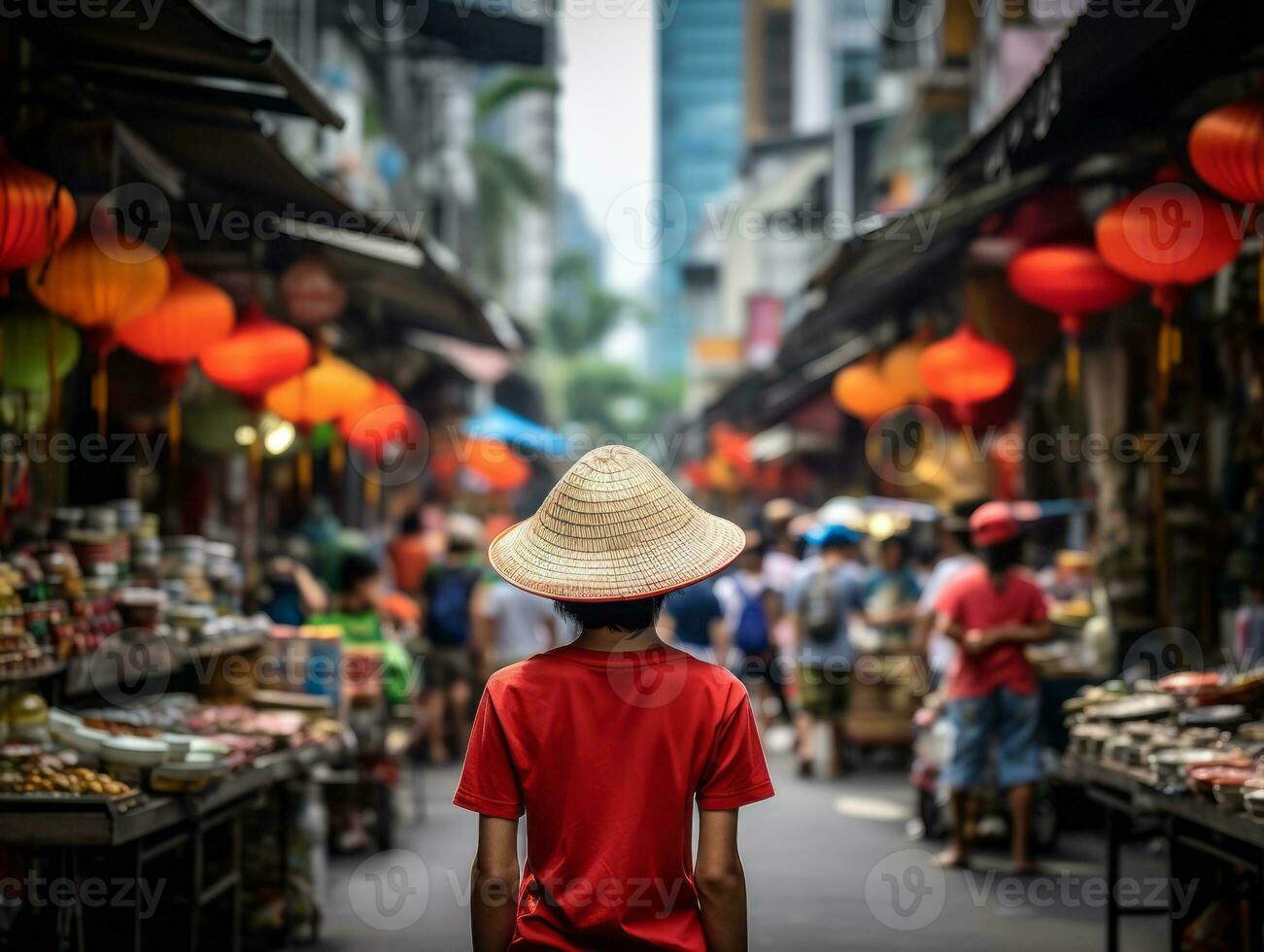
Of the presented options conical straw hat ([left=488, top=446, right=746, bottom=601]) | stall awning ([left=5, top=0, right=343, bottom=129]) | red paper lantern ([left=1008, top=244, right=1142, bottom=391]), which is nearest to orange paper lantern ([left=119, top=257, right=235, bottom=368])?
stall awning ([left=5, top=0, right=343, bottom=129])

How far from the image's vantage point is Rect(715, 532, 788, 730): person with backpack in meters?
13.7

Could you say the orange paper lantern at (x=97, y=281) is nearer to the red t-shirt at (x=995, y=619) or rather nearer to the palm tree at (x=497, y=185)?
the red t-shirt at (x=995, y=619)

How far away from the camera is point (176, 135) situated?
7.64 m

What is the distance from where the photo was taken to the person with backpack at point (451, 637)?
12703 millimetres

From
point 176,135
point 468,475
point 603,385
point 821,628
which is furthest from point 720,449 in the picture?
point 603,385

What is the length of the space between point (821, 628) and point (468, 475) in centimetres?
1612

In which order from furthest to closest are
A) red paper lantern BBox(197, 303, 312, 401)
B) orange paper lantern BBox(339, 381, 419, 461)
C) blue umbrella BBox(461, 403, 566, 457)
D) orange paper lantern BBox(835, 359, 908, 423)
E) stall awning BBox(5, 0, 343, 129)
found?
blue umbrella BBox(461, 403, 566, 457) < orange paper lantern BBox(339, 381, 419, 461) < orange paper lantern BBox(835, 359, 908, 423) < red paper lantern BBox(197, 303, 312, 401) < stall awning BBox(5, 0, 343, 129)

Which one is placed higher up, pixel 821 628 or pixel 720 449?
pixel 720 449

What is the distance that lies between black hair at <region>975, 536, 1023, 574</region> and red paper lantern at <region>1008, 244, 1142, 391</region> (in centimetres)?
147

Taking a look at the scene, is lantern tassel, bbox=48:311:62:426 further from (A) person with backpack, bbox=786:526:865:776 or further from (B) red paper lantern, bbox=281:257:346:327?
(A) person with backpack, bbox=786:526:865:776

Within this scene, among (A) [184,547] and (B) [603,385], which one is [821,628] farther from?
(B) [603,385]

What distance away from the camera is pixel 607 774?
3.37m

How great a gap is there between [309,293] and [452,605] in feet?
12.6

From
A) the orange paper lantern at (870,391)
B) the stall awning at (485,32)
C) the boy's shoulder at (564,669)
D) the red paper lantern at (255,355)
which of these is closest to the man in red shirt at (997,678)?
the orange paper lantern at (870,391)
